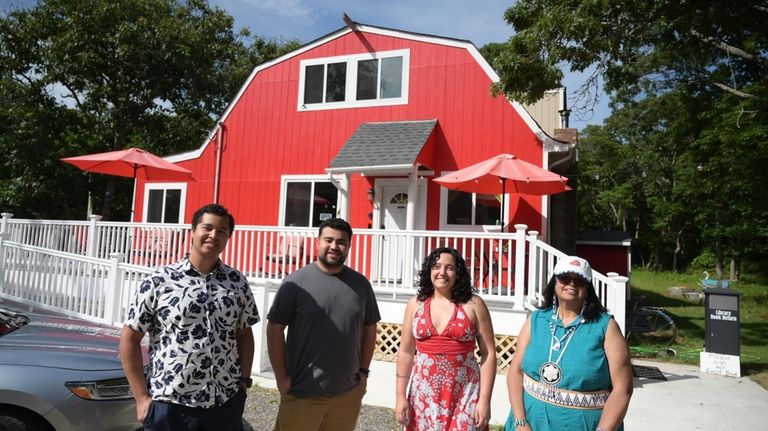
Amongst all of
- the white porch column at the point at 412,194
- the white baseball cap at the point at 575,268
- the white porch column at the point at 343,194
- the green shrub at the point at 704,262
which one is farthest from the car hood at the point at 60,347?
the green shrub at the point at 704,262

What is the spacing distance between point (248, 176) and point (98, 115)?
10.6 meters

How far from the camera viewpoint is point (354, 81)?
36.9ft

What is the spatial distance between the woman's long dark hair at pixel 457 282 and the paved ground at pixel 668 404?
85.0 inches

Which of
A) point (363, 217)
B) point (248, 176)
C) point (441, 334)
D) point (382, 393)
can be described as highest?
point (248, 176)

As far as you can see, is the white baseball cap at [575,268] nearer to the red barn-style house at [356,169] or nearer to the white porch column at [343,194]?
the red barn-style house at [356,169]

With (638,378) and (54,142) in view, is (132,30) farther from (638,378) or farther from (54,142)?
(638,378)

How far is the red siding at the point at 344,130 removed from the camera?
10047 millimetres

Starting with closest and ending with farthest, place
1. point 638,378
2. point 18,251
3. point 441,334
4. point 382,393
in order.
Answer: point 441,334 → point 382,393 → point 638,378 → point 18,251

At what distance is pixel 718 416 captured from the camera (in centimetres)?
541

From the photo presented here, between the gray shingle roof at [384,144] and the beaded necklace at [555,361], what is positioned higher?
the gray shingle roof at [384,144]

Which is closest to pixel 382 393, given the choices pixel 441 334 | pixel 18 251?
Answer: pixel 441 334

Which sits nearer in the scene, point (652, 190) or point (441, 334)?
point (441, 334)

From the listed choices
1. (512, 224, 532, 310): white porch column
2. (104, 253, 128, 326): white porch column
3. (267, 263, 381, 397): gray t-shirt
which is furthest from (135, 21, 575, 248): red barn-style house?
(267, 263, 381, 397): gray t-shirt

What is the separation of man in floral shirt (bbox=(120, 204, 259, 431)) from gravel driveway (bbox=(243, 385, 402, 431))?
7.35 ft
